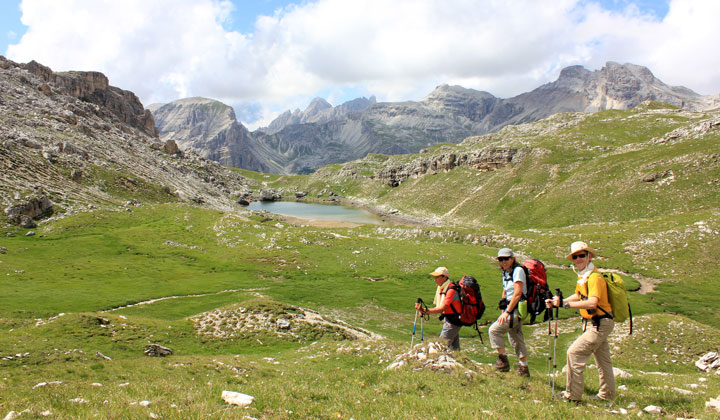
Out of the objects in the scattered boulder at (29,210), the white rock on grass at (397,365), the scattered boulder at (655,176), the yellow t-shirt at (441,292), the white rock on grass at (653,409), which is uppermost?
the scattered boulder at (655,176)

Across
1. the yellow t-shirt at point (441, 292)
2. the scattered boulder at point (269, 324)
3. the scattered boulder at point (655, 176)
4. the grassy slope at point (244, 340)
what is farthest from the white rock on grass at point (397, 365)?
the scattered boulder at point (655, 176)

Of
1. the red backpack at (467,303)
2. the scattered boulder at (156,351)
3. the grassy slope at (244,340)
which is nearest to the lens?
the grassy slope at (244,340)

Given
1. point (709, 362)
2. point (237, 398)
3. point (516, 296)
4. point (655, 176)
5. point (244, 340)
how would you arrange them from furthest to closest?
point (655, 176)
point (244, 340)
point (709, 362)
point (516, 296)
point (237, 398)

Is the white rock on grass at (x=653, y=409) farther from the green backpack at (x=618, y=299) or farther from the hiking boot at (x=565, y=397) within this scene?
the green backpack at (x=618, y=299)

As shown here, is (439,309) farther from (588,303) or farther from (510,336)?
(588,303)

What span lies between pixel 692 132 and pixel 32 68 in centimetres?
27676

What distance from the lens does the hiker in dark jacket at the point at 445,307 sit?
13562 millimetres

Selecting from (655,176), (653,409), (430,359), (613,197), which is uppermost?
(655,176)

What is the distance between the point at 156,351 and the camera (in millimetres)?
20250

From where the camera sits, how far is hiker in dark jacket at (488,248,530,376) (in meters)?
11.9

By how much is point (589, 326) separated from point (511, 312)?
2.25m

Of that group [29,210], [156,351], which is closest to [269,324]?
[156,351]

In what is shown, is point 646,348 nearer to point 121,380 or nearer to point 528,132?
point 121,380

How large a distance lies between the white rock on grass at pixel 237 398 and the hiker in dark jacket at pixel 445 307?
6678mm
